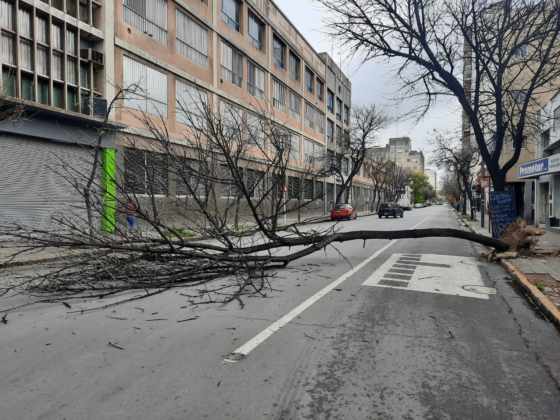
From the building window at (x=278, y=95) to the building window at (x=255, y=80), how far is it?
2.33 metres

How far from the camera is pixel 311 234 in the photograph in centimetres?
812

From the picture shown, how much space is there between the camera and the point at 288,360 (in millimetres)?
3875

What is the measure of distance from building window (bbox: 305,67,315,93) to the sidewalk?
35481 mm

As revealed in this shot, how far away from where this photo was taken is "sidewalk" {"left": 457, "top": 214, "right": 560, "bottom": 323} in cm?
623

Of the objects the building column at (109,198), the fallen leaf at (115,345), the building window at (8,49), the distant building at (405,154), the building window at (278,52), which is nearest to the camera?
the fallen leaf at (115,345)

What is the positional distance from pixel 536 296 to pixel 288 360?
474 cm

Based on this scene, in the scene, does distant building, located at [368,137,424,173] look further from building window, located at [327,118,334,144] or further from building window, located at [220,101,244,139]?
building window, located at [220,101,244,139]

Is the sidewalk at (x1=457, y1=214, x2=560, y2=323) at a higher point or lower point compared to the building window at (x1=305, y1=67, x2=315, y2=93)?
lower

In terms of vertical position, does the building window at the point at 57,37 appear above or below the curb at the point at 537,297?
above

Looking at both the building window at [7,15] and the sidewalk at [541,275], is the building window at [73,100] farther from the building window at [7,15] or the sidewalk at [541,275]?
the sidewalk at [541,275]

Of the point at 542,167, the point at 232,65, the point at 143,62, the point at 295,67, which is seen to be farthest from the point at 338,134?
the point at 143,62

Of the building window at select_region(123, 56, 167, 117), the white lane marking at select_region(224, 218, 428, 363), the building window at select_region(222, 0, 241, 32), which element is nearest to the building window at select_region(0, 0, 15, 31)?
the building window at select_region(123, 56, 167, 117)

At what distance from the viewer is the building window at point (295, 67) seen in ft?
129

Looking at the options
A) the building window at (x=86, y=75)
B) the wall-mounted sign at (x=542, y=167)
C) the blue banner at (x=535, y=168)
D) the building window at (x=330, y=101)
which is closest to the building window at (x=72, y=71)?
the building window at (x=86, y=75)
